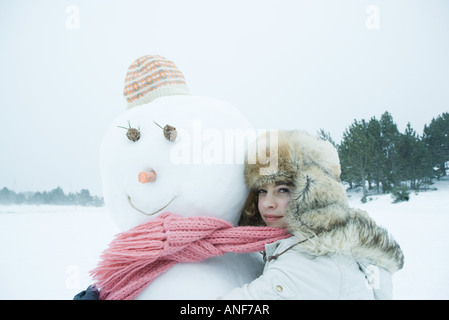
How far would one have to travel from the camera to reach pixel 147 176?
110 centimetres

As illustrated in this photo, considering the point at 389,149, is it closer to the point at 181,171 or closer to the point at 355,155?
the point at 355,155

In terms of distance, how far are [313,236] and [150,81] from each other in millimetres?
1118

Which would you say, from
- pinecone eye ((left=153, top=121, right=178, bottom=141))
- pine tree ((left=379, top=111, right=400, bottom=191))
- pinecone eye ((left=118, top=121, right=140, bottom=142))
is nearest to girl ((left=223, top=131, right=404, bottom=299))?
pinecone eye ((left=153, top=121, right=178, bottom=141))

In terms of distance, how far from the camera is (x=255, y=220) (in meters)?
1.37

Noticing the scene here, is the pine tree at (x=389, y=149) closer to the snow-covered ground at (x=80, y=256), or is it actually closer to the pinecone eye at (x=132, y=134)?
the snow-covered ground at (x=80, y=256)

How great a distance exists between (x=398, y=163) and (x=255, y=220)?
16234 millimetres

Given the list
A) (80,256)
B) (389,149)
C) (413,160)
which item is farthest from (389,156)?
(80,256)

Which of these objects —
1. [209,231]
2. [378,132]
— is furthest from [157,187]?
[378,132]

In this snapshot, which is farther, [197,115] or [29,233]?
[29,233]

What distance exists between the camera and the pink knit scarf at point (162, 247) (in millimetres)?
1021

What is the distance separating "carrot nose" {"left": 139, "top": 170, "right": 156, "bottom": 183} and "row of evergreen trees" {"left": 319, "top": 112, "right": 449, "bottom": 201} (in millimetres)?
14416

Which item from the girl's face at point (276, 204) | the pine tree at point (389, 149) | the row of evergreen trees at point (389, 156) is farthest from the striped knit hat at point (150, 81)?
the pine tree at point (389, 149)
